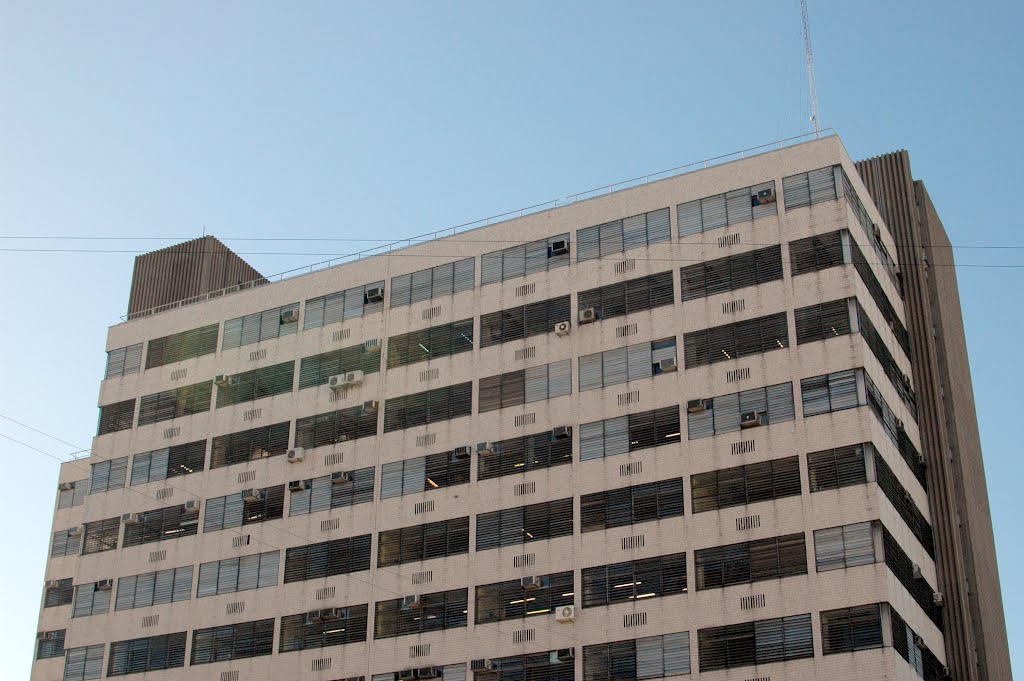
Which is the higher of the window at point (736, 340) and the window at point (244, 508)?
the window at point (736, 340)

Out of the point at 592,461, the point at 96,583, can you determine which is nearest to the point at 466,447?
the point at 592,461

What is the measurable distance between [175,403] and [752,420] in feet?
112

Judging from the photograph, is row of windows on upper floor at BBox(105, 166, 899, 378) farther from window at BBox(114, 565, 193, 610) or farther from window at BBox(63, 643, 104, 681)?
window at BBox(63, 643, 104, 681)

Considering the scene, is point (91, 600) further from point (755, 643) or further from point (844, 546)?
point (844, 546)

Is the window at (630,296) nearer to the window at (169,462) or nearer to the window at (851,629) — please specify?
the window at (851,629)

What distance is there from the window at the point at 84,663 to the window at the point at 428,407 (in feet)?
64.7

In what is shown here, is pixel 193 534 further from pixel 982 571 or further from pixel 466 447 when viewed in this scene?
pixel 982 571

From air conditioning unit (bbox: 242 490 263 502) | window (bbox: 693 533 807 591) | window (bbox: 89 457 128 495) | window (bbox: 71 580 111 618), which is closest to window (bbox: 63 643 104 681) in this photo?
window (bbox: 71 580 111 618)

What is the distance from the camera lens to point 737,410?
6331 centimetres

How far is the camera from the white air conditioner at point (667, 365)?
215 ft

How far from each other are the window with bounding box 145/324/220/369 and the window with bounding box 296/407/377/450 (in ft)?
29.5

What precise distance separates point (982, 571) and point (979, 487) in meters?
5.75

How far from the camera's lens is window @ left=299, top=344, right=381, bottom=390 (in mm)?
74250

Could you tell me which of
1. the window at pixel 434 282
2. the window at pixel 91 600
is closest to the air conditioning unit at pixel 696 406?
the window at pixel 434 282
